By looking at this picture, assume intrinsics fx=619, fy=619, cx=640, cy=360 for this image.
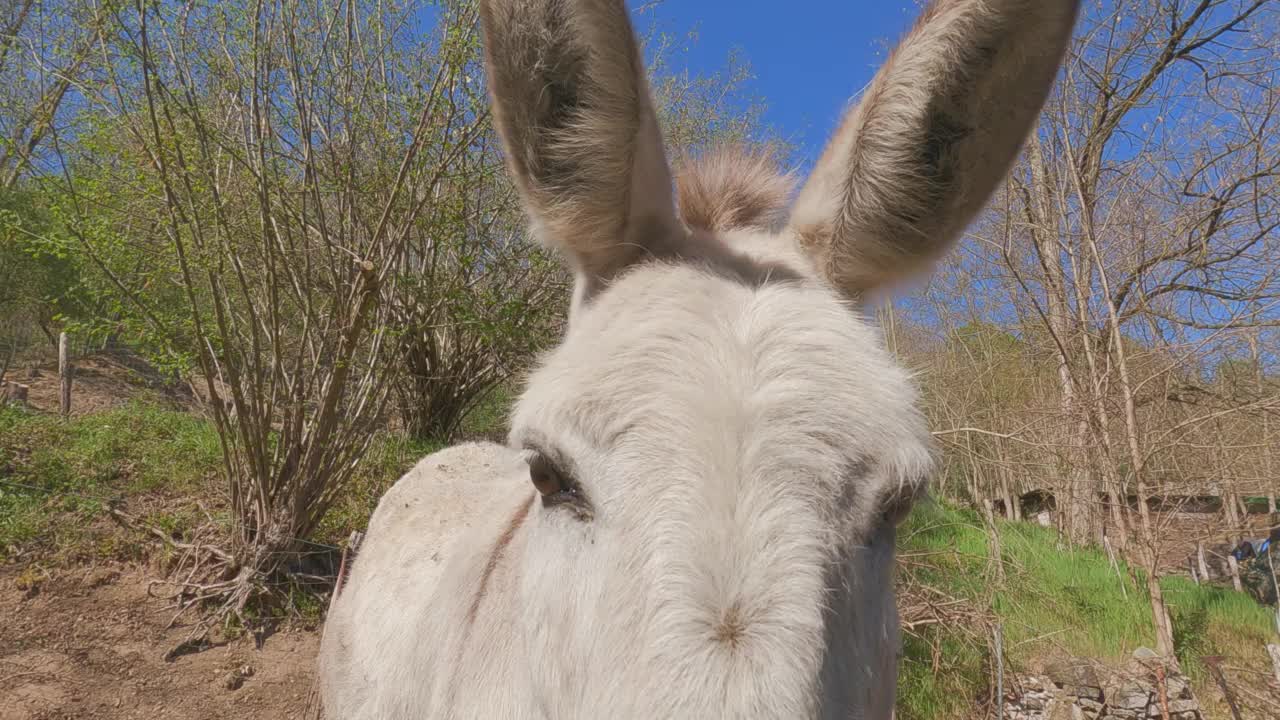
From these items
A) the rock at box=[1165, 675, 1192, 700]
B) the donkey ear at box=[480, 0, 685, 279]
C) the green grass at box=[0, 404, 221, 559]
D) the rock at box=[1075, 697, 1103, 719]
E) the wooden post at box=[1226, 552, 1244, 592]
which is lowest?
the green grass at box=[0, 404, 221, 559]

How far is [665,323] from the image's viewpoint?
1.39 metres

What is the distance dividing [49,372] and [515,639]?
24664mm

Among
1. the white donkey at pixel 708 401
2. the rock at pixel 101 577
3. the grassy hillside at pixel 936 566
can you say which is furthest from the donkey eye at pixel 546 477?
the rock at pixel 101 577

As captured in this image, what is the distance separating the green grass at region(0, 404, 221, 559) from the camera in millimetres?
6203

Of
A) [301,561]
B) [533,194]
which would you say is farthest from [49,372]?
[533,194]

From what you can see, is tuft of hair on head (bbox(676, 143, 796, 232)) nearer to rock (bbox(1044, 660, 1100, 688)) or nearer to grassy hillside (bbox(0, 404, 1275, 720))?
grassy hillside (bbox(0, 404, 1275, 720))

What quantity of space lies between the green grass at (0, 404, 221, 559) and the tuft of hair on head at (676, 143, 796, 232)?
6708mm

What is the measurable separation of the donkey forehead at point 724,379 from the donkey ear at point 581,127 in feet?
1.15

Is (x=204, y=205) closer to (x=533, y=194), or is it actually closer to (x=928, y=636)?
(x=533, y=194)

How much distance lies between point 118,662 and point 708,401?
240 inches

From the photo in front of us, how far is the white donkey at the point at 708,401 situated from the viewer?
109cm

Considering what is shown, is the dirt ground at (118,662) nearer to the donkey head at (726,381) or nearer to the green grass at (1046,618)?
the donkey head at (726,381)

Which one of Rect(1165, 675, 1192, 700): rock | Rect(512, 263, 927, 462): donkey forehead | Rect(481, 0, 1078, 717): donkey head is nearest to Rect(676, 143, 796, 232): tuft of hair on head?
Rect(481, 0, 1078, 717): donkey head

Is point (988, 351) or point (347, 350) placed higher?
point (988, 351)
